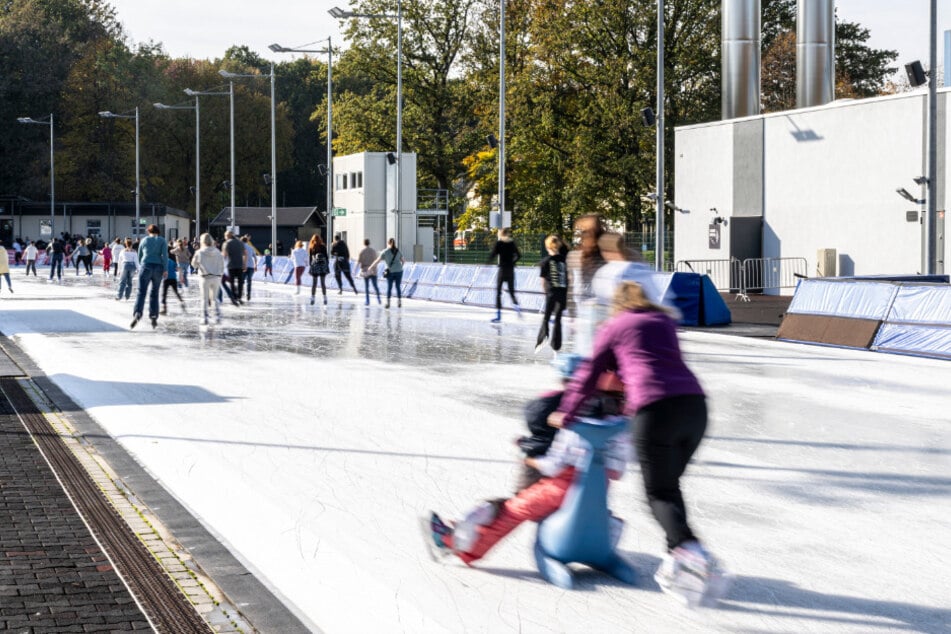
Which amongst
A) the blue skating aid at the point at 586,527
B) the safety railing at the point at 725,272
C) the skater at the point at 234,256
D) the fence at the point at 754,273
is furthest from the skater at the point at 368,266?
the blue skating aid at the point at 586,527

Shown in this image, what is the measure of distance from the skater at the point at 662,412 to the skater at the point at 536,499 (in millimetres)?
202

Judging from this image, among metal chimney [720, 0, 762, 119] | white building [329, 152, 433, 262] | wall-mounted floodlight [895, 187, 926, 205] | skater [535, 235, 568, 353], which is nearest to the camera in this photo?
skater [535, 235, 568, 353]

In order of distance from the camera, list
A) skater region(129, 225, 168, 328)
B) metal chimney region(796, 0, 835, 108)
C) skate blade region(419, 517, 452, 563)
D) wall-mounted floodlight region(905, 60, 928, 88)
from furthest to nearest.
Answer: metal chimney region(796, 0, 835, 108)
wall-mounted floodlight region(905, 60, 928, 88)
skater region(129, 225, 168, 328)
skate blade region(419, 517, 452, 563)

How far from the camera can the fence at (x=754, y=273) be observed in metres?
36.0

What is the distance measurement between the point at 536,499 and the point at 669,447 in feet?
2.30

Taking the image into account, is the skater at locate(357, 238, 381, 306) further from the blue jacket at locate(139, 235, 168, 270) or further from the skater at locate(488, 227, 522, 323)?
the blue jacket at locate(139, 235, 168, 270)

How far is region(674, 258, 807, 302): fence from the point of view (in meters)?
36.0

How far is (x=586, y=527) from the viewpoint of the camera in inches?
229

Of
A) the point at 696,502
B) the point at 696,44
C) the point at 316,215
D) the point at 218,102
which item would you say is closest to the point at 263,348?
the point at 696,502

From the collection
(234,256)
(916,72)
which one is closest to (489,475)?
(234,256)

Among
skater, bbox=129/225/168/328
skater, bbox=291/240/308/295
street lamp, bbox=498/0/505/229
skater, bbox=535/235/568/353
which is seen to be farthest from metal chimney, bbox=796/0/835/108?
skater, bbox=535/235/568/353

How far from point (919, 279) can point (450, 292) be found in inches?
522

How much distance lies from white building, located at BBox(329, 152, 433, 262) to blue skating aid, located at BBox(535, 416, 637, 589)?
166 feet

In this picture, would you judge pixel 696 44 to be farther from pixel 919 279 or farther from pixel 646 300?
pixel 646 300
